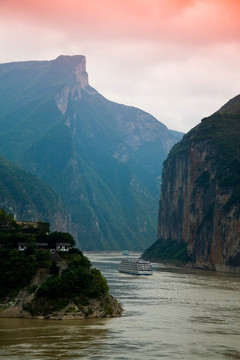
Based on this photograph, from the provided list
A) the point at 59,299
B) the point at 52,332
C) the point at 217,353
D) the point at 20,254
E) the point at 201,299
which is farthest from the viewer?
the point at 201,299

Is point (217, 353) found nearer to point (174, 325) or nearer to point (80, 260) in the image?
point (174, 325)

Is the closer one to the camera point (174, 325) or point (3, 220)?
point (174, 325)

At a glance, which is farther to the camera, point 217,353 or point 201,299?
point 201,299

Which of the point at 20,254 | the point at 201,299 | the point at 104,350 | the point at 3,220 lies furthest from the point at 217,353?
the point at 3,220

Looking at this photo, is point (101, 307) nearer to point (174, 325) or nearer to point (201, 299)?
point (174, 325)

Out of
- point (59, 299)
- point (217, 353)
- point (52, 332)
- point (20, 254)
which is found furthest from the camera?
point (20, 254)

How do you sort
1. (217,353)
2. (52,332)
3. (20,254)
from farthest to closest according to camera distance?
(20,254) < (52,332) < (217,353)

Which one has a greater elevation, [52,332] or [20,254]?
[20,254]

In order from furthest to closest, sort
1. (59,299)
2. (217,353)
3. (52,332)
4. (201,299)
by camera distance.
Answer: (201,299) → (59,299) → (52,332) → (217,353)

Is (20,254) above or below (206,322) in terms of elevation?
above
